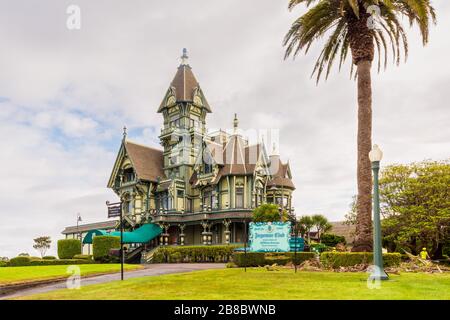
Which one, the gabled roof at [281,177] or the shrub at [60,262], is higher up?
the gabled roof at [281,177]

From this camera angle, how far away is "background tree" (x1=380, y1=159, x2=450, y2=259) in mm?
26922

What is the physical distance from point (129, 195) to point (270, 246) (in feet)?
94.8

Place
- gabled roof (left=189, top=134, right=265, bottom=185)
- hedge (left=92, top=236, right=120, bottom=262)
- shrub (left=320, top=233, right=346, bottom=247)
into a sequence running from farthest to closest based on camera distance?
shrub (left=320, top=233, right=346, bottom=247) < gabled roof (left=189, top=134, right=265, bottom=185) < hedge (left=92, top=236, right=120, bottom=262)

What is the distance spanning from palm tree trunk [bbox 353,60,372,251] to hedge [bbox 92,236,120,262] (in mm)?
23664

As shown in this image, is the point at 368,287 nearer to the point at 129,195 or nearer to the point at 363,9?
the point at 363,9

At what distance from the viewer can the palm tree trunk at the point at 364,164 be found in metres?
20.1

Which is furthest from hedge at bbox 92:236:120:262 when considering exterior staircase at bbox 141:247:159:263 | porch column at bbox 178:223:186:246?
porch column at bbox 178:223:186:246

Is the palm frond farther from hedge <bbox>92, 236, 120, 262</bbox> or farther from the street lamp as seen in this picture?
hedge <bbox>92, 236, 120, 262</bbox>

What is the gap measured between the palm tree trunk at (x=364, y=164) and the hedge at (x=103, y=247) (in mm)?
23664

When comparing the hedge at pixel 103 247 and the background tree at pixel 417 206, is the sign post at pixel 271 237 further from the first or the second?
the hedge at pixel 103 247

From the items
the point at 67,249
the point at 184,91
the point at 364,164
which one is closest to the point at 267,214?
the point at 364,164

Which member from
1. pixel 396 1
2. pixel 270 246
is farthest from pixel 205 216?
pixel 396 1

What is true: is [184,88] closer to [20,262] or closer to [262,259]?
[20,262]

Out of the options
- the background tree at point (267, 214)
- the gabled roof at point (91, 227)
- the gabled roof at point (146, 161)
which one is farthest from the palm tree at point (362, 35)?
the gabled roof at point (91, 227)
